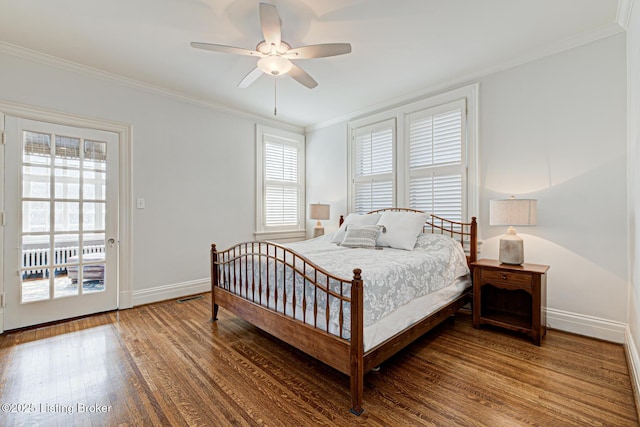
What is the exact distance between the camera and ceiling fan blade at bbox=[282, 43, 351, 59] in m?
2.24

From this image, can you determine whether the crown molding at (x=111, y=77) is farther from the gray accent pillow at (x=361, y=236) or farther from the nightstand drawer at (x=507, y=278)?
the nightstand drawer at (x=507, y=278)

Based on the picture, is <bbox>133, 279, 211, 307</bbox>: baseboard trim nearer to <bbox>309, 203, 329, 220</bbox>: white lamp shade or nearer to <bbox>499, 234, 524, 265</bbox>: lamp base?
<bbox>309, 203, 329, 220</bbox>: white lamp shade

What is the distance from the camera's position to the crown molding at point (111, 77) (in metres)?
2.90

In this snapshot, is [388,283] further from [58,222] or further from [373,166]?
[58,222]

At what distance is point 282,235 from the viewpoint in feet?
17.0

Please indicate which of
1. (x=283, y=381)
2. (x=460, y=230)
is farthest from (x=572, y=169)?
(x=283, y=381)

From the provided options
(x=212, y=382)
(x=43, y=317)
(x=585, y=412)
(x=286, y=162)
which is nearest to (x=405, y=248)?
(x=585, y=412)

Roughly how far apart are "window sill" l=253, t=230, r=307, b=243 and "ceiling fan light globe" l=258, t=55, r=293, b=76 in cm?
281

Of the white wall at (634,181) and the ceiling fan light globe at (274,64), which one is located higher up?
the ceiling fan light globe at (274,64)

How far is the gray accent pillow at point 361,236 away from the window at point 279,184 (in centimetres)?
194

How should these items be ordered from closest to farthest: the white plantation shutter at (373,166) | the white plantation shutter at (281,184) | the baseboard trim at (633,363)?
the baseboard trim at (633,363)
the white plantation shutter at (373,166)
the white plantation shutter at (281,184)

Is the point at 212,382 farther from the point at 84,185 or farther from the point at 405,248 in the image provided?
the point at 84,185

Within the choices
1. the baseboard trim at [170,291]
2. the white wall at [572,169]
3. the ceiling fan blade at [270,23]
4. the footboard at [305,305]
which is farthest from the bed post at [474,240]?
the baseboard trim at [170,291]

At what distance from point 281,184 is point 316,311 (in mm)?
3437
